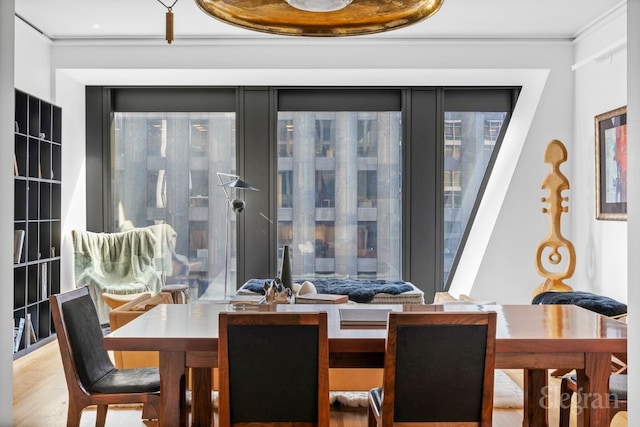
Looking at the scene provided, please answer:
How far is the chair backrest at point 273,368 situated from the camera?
6.31 ft

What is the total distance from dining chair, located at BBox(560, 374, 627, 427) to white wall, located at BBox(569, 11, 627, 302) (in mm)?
2227

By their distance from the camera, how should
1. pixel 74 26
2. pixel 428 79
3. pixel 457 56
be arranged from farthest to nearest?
pixel 428 79
pixel 457 56
pixel 74 26

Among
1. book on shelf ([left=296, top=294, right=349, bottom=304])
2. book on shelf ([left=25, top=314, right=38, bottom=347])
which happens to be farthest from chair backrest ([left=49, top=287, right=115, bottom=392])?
book on shelf ([left=25, top=314, right=38, bottom=347])

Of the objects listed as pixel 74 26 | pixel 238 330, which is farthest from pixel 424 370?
pixel 74 26

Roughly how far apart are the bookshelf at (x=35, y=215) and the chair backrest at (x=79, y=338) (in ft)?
7.21

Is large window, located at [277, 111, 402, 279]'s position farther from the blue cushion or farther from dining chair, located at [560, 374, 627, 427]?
dining chair, located at [560, 374, 627, 427]

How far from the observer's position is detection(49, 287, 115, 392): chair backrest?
247 centimetres

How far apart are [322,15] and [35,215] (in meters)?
4.29

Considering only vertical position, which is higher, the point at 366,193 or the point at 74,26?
the point at 74,26

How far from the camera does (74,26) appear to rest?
5297 millimetres

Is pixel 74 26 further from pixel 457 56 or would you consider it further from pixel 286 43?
pixel 457 56

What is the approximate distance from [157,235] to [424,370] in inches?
192

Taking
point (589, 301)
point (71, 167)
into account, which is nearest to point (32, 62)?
point (71, 167)

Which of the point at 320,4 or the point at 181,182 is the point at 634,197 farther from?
the point at 181,182
